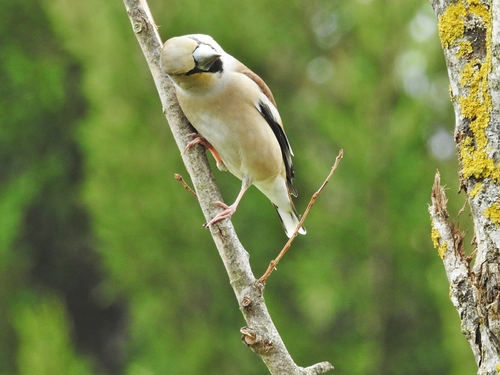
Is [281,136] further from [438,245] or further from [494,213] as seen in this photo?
[494,213]

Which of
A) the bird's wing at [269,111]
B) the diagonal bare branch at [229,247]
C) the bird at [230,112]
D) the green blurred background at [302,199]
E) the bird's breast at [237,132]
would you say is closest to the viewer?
the diagonal bare branch at [229,247]

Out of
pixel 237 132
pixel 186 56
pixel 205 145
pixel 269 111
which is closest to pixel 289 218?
pixel 269 111

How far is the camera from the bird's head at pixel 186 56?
2621 mm

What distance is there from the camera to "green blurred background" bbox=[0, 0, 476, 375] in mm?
6957

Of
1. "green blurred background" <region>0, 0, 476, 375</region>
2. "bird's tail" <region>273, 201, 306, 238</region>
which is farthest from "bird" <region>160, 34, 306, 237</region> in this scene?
"green blurred background" <region>0, 0, 476, 375</region>

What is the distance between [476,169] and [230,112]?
1.54 metres

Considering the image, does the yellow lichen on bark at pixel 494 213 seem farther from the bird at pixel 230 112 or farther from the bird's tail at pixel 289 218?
the bird's tail at pixel 289 218

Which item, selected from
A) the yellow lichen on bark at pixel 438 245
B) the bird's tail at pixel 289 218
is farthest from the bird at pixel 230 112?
the yellow lichen on bark at pixel 438 245

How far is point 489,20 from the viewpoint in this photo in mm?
2100

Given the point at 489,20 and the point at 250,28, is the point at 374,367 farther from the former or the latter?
the point at 489,20

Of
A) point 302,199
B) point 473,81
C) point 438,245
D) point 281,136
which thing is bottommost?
point 302,199

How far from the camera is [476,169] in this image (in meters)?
2.04

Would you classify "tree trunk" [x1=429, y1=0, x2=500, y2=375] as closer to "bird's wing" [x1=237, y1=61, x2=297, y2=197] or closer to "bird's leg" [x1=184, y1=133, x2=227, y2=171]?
"bird's leg" [x1=184, y1=133, x2=227, y2=171]

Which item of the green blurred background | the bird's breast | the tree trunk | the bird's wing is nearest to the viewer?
the tree trunk
